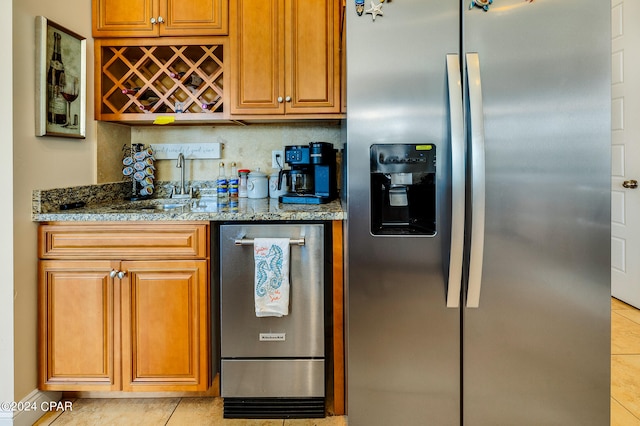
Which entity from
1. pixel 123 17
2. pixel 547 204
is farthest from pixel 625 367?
pixel 123 17

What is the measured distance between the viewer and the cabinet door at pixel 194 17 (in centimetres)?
205

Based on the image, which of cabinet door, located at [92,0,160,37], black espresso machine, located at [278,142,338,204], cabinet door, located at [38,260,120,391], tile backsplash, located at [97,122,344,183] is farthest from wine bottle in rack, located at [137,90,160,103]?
cabinet door, located at [38,260,120,391]

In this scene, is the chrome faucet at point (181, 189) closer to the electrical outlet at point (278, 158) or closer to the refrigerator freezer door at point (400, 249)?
the electrical outlet at point (278, 158)

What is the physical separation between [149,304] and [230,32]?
145 cm

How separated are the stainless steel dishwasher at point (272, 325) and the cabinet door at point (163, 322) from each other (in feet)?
0.31

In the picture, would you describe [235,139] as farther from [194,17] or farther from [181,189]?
[194,17]

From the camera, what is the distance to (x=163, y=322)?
5.53ft

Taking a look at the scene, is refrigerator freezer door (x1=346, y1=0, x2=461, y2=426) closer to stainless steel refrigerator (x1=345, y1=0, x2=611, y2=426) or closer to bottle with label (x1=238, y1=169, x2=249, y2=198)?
stainless steel refrigerator (x1=345, y1=0, x2=611, y2=426)

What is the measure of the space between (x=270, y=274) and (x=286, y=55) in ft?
3.85

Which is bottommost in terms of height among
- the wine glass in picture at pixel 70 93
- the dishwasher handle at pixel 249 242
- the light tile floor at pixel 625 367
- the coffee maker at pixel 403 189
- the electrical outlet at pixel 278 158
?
the light tile floor at pixel 625 367

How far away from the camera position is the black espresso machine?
2.03 metres

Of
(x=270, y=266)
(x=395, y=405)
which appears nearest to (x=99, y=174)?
(x=270, y=266)

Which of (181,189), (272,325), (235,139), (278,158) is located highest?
(235,139)

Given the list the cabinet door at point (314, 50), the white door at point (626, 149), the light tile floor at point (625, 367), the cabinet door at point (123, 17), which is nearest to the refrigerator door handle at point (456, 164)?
the cabinet door at point (314, 50)
